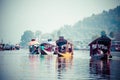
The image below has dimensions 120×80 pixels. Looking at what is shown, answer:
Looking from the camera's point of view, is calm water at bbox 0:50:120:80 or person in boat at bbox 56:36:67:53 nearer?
calm water at bbox 0:50:120:80

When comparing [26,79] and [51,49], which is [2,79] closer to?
[26,79]

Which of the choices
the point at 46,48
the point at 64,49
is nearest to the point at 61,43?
the point at 64,49

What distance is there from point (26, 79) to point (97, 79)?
5.99 metres

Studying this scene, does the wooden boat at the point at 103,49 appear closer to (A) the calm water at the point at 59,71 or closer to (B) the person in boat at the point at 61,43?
(B) the person in boat at the point at 61,43

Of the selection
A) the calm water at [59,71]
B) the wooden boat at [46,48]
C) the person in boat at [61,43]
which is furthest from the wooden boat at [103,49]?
the wooden boat at [46,48]

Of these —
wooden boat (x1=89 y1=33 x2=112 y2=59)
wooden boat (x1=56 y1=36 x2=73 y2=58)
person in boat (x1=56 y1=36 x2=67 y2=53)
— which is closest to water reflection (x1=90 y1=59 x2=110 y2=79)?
wooden boat (x1=89 y1=33 x2=112 y2=59)

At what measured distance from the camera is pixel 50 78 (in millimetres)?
25031

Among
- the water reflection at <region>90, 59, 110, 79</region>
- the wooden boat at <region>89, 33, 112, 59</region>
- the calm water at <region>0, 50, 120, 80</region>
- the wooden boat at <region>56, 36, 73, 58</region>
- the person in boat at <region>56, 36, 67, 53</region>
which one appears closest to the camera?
the calm water at <region>0, 50, 120, 80</region>

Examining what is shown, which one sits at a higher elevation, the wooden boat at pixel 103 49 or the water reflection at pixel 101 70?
the wooden boat at pixel 103 49

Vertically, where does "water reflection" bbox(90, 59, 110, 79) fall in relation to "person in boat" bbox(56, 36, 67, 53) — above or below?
below

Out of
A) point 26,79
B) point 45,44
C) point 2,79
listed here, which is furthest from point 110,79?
point 45,44

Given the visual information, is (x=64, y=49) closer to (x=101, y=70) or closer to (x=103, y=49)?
(x=103, y=49)

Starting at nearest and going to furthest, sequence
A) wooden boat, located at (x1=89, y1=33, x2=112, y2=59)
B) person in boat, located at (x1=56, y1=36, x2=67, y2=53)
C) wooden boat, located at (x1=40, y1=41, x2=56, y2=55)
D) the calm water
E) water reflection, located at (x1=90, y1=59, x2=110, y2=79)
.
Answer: the calm water → water reflection, located at (x1=90, y1=59, x2=110, y2=79) → wooden boat, located at (x1=89, y1=33, x2=112, y2=59) → person in boat, located at (x1=56, y1=36, x2=67, y2=53) → wooden boat, located at (x1=40, y1=41, x2=56, y2=55)

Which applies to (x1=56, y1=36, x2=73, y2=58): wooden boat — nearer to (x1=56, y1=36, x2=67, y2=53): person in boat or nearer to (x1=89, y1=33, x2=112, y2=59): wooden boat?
(x1=56, y1=36, x2=67, y2=53): person in boat
